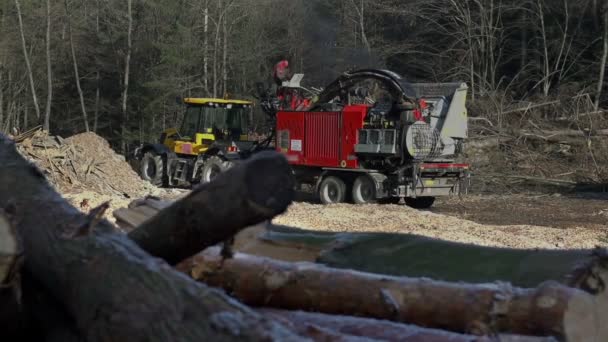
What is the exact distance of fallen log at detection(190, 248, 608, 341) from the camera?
3.37 meters

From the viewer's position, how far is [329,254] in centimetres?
533

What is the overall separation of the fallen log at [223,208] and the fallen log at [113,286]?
0.28 meters

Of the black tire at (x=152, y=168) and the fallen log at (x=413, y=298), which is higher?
the fallen log at (x=413, y=298)

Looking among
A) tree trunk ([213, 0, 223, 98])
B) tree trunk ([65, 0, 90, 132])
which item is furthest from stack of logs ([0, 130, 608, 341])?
tree trunk ([65, 0, 90, 132])

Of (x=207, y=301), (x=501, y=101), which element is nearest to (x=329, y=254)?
(x=207, y=301)

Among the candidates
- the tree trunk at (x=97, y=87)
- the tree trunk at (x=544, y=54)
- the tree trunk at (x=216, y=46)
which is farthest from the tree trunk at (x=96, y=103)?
the tree trunk at (x=544, y=54)

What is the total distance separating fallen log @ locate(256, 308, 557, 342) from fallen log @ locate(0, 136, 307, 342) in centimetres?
50

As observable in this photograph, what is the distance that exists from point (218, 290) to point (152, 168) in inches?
717

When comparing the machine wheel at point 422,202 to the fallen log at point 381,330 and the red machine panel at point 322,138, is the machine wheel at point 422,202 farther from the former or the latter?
the fallen log at point 381,330

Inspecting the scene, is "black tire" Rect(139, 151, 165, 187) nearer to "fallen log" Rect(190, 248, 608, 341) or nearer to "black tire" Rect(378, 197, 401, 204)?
"black tire" Rect(378, 197, 401, 204)

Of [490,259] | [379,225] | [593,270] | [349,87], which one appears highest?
[349,87]

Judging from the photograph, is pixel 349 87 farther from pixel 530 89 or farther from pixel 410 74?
pixel 410 74

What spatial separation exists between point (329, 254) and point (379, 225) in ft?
21.3

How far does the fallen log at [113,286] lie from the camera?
8.81ft
